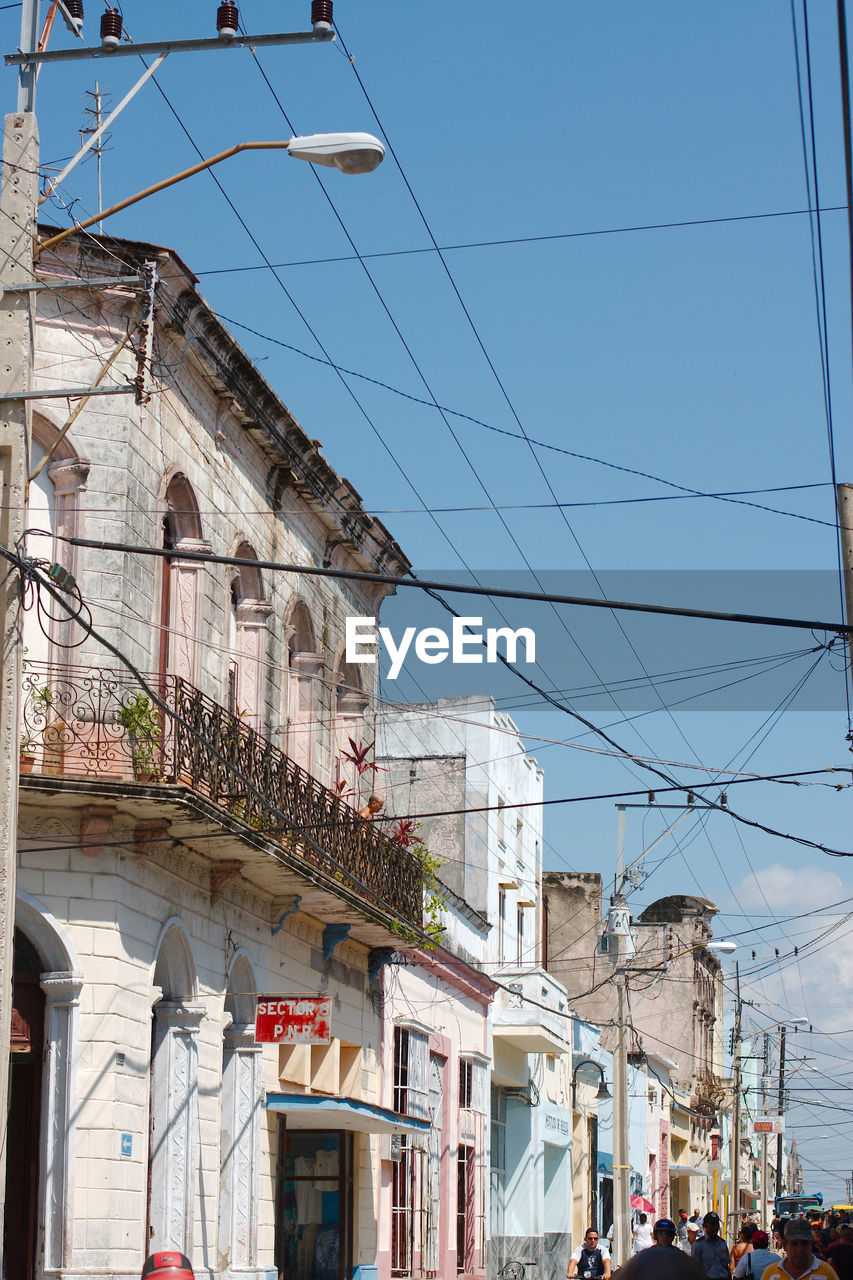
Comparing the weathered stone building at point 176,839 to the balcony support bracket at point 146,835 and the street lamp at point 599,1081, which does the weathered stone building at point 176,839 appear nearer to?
the balcony support bracket at point 146,835

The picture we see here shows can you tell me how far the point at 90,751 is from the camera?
54.0 feet

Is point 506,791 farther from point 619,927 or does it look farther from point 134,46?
point 134,46

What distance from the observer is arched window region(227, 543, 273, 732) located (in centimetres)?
2139

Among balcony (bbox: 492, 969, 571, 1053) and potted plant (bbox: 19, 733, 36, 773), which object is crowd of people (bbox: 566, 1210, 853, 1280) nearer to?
potted plant (bbox: 19, 733, 36, 773)

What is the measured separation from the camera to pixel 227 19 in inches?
459

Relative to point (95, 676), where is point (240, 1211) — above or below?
below

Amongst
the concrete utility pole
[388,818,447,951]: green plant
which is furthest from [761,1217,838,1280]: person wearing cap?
[388,818,447,951]: green plant

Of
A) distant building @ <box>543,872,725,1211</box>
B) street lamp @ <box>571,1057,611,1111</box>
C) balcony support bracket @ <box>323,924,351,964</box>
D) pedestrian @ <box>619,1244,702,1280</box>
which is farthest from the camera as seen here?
distant building @ <box>543,872,725,1211</box>

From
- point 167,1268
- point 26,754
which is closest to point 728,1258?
point 26,754

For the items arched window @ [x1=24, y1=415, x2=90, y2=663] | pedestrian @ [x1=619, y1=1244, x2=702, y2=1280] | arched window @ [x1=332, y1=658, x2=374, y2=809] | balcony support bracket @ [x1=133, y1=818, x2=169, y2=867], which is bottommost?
pedestrian @ [x1=619, y1=1244, x2=702, y2=1280]

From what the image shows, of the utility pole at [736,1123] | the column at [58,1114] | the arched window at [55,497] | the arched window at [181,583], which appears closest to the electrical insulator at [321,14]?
the arched window at [55,497]

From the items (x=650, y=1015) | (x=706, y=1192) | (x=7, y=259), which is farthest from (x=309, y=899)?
(x=706, y=1192)

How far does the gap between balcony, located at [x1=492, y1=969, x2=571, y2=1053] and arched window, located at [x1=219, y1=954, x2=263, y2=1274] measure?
48.1 ft

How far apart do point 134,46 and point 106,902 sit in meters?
8.07
